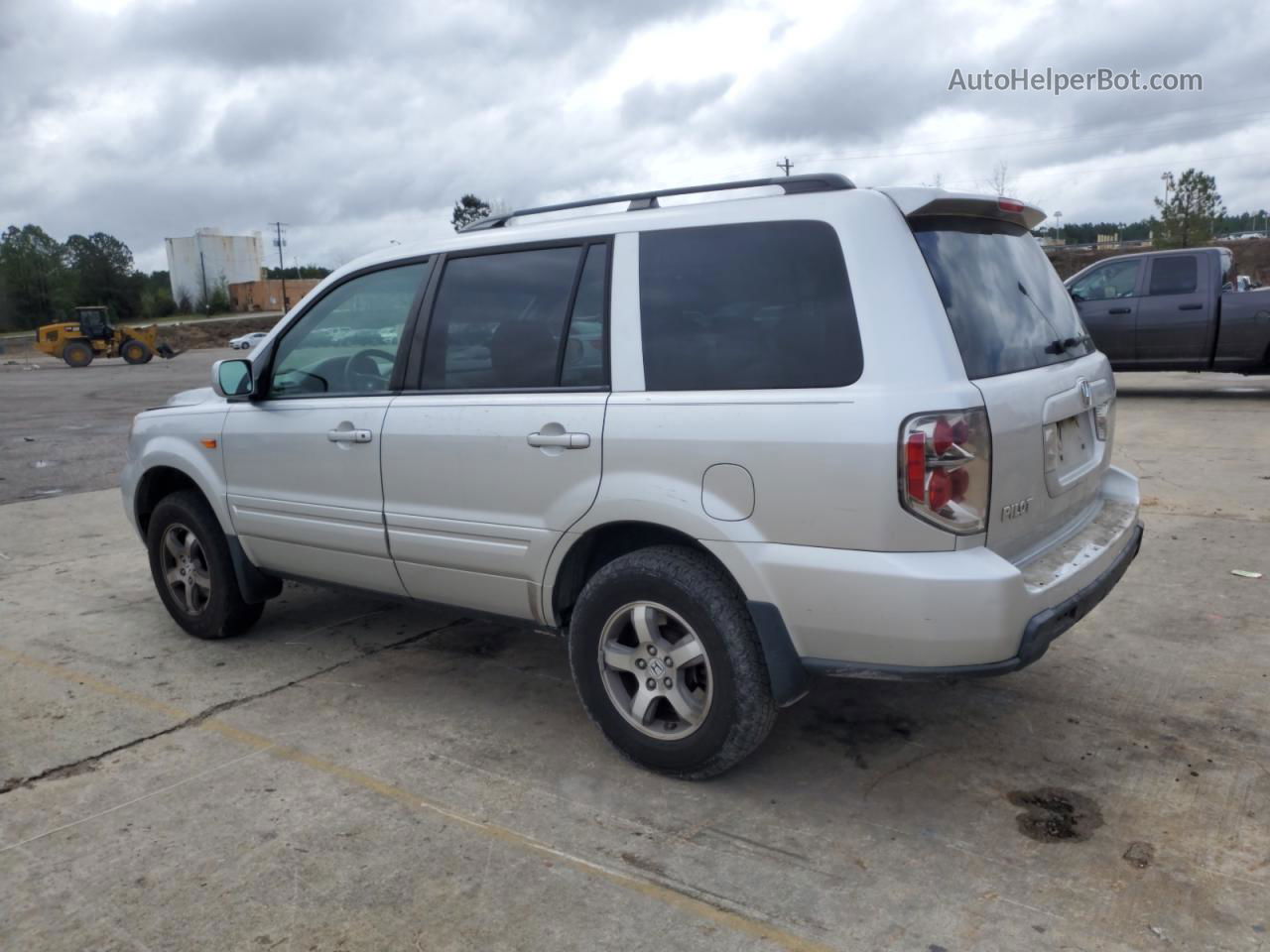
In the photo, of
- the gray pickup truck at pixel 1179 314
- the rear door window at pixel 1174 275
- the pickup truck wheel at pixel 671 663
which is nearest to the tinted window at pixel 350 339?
the pickup truck wheel at pixel 671 663

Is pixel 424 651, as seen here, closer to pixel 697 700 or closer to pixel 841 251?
pixel 697 700

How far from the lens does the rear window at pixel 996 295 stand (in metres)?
3.14

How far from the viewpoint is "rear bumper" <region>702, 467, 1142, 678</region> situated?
9.48ft

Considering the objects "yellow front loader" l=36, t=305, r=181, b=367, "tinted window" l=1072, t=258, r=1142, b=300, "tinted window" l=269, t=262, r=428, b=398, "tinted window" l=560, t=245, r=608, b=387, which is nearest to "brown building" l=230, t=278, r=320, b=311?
"yellow front loader" l=36, t=305, r=181, b=367

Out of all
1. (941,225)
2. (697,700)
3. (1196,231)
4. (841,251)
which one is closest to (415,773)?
(697,700)

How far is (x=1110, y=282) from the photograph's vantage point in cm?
1344

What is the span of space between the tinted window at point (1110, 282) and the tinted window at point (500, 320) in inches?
443

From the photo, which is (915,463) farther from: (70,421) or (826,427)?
(70,421)

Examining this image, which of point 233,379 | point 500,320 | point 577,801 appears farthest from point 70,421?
point 577,801

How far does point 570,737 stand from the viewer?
3879 mm

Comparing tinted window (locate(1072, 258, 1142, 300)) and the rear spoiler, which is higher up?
the rear spoiler

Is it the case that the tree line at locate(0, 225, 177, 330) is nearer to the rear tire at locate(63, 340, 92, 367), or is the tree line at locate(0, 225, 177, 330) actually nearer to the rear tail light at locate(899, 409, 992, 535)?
the rear tire at locate(63, 340, 92, 367)

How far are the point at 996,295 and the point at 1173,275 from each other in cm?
1121

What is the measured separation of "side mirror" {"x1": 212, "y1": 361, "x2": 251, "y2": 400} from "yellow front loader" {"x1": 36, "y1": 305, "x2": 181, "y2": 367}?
125ft
